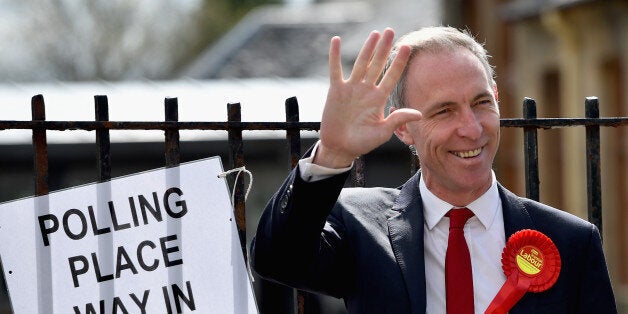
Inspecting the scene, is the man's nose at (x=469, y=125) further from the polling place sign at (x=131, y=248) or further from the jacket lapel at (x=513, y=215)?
the polling place sign at (x=131, y=248)

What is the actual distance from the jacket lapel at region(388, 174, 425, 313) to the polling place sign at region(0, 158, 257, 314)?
0.60m

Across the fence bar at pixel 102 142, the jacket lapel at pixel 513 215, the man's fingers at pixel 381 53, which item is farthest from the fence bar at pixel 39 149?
the jacket lapel at pixel 513 215

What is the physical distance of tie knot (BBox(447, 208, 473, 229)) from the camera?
12.9ft

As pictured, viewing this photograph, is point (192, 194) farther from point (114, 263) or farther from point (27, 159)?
point (27, 159)

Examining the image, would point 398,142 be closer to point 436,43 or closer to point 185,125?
point 185,125

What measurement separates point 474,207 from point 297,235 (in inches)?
23.0

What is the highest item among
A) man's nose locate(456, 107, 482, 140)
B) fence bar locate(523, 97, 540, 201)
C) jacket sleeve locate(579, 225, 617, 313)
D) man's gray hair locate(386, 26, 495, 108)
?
man's gray hair locate(386, 26, 495, 108)

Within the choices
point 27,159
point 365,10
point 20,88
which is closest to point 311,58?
point 365,10

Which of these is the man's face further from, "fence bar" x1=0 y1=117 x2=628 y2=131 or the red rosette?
"fence bar" x1=0 y1=117 x2=628 y2=131

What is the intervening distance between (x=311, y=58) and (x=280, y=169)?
2296cm

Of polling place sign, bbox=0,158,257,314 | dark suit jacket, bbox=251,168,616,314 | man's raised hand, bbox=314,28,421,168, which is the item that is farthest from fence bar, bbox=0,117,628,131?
man's raised hand, bbox=314,28,421,168

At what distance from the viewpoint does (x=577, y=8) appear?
1995 centimetres

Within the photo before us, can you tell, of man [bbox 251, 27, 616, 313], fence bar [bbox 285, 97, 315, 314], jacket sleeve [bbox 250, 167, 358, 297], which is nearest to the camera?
jacket sleeve [bbox 250, 167, 358, 297]

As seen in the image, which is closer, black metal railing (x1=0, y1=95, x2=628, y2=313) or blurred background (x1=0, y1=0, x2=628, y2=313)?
black metal railing (x1=0, y1=95, x2=628, y2=313)
